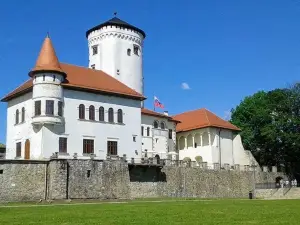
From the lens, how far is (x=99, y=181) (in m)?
42.0

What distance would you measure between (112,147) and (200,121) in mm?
18011

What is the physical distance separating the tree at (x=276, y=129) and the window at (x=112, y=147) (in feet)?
72.6

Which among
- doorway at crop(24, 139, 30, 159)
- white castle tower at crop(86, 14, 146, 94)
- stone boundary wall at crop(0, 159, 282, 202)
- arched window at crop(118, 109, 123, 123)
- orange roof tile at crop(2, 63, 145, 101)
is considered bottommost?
stone boundary wall at crop(0, 159, 282, 202)

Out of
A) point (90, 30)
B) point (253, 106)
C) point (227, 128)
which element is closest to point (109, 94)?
point (90, 30)

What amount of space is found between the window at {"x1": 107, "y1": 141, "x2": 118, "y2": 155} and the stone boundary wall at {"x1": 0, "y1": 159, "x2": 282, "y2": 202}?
259 centimetres

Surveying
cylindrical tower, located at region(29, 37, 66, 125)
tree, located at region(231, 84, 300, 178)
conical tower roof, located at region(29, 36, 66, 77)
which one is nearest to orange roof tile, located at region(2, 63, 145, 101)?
cylindrical tower, located at region(29, 37, 66, 125)

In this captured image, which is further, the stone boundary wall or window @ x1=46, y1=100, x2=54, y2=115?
window @ x1=46, y1=100, x2=54, y2=115

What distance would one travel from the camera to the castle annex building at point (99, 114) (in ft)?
142

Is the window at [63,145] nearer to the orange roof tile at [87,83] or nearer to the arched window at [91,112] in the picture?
the arched window at [91,112]

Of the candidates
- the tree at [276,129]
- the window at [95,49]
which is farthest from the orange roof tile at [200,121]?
the window at [95,49]

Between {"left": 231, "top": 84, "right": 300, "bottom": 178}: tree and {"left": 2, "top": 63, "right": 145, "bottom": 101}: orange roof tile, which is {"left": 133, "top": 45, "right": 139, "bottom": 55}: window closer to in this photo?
{"left": 2, "top": 63, "right": 145, "bottom": 101}: orange roof tile

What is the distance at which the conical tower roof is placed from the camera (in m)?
43.1

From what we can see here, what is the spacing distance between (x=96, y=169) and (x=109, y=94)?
28.3ft

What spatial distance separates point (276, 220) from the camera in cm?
1747
